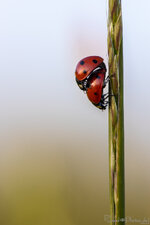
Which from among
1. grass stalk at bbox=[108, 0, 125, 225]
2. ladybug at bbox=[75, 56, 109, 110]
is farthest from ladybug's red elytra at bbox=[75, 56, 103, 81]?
grass stalk at bbox=[108, 0, 125, 225]

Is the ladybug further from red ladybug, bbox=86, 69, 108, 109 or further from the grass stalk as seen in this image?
the grass stalk

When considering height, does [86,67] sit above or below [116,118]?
above

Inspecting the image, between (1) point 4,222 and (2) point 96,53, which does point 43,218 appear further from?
(2) point 96,53

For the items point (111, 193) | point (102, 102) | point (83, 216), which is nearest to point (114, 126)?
point (111, 193)

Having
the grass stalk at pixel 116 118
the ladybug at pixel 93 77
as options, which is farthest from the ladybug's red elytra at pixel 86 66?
the grass stalk at pixel 116 118

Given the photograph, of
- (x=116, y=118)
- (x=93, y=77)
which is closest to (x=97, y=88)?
(x=93, y=77)

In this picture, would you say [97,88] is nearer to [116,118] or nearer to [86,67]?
[86,67]
